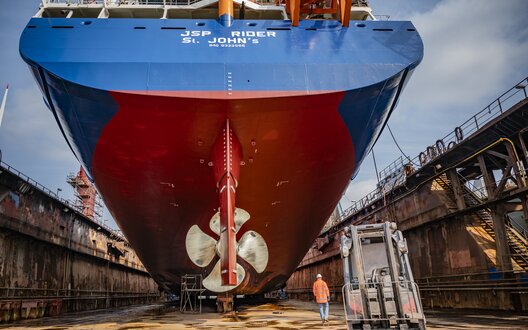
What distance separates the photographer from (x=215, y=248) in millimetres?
9039

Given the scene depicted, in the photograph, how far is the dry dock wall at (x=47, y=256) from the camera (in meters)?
12.1

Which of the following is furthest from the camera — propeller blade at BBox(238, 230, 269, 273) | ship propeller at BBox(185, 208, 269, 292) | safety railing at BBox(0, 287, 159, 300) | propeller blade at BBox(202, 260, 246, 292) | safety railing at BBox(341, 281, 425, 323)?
safety railing at BBox(0, 287, 159, 300)

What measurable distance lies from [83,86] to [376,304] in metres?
6.25

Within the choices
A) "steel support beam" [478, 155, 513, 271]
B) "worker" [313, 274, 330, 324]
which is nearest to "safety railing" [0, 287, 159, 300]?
"worker" [313, 274, 330, 324]

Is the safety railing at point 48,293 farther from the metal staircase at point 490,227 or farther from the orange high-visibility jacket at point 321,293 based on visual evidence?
the metal staircase at point 490,227

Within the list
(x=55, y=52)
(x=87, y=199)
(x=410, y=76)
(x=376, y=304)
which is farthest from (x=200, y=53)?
(x=87, y=199)

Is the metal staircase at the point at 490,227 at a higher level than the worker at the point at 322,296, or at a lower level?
higher

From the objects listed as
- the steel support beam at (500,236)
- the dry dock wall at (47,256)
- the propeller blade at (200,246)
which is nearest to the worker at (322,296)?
the propeller blade at (200,246)

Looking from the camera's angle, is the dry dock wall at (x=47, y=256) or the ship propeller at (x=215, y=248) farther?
the dry dock wall at (x=47, y=256)

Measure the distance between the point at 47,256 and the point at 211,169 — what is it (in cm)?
1089

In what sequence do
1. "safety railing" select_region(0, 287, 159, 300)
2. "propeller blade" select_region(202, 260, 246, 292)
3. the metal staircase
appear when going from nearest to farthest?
"propeller blade" select_region(202, 260, 246, 292)
the metal staircase
"safety railing" select_region(0, 287, 159, 300)

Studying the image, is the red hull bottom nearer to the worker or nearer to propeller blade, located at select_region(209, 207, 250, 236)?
propeller blade, located at select_region(209, 207, 250, 236)

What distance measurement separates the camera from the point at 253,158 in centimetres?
792

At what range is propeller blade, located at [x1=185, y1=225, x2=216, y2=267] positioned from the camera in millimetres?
9078
